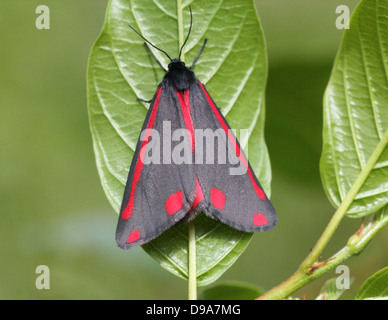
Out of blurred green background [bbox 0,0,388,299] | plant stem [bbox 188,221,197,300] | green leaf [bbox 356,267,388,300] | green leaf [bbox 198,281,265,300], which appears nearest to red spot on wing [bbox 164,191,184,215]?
plant stem [bbox 188,221,197,300]

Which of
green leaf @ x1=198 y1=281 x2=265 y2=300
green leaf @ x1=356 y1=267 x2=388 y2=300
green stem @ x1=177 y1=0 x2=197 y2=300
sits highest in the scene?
green stem @ x1=177 y1=0 x2=197 y2=300

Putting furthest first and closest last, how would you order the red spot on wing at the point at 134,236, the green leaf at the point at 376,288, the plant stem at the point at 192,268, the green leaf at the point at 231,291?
the green leaf at the point at 231,291
the red spot on wing at the point at 134,236
the plant stem at the point at 192,268
the green leaf at the point at 376,288

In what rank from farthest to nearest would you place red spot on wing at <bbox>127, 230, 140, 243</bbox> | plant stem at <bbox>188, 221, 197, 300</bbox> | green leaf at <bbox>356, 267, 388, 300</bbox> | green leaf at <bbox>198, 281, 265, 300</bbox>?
green leaf at <bbox>198, 281, 265, 300</bbox> → red spot on wing at <bbox>127, 230, 140, 243</bbox> → plant stem at <bbox>188, 221, 197, 300</bbox> → green leaf at <bbox>356, 267, 388, 300</bbox>

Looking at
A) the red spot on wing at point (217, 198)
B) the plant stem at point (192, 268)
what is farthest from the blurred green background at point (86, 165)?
the plant stem at point (192, 268)

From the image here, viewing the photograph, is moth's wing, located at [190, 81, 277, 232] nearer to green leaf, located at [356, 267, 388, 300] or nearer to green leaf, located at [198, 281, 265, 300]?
green leaf, located at [198, 281, 265, 300]

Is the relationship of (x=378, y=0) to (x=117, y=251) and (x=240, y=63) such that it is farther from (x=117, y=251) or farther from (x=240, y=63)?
(x=117, y=251)

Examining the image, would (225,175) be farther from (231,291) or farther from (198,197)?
(231,291)

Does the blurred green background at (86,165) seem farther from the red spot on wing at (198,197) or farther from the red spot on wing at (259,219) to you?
the red spot on wing at (198,197)

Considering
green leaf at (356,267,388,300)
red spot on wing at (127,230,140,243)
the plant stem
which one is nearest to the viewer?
green leaf at (356,267,388,300)

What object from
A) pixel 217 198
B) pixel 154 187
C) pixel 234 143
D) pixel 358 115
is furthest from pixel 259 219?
pixel 358 115
